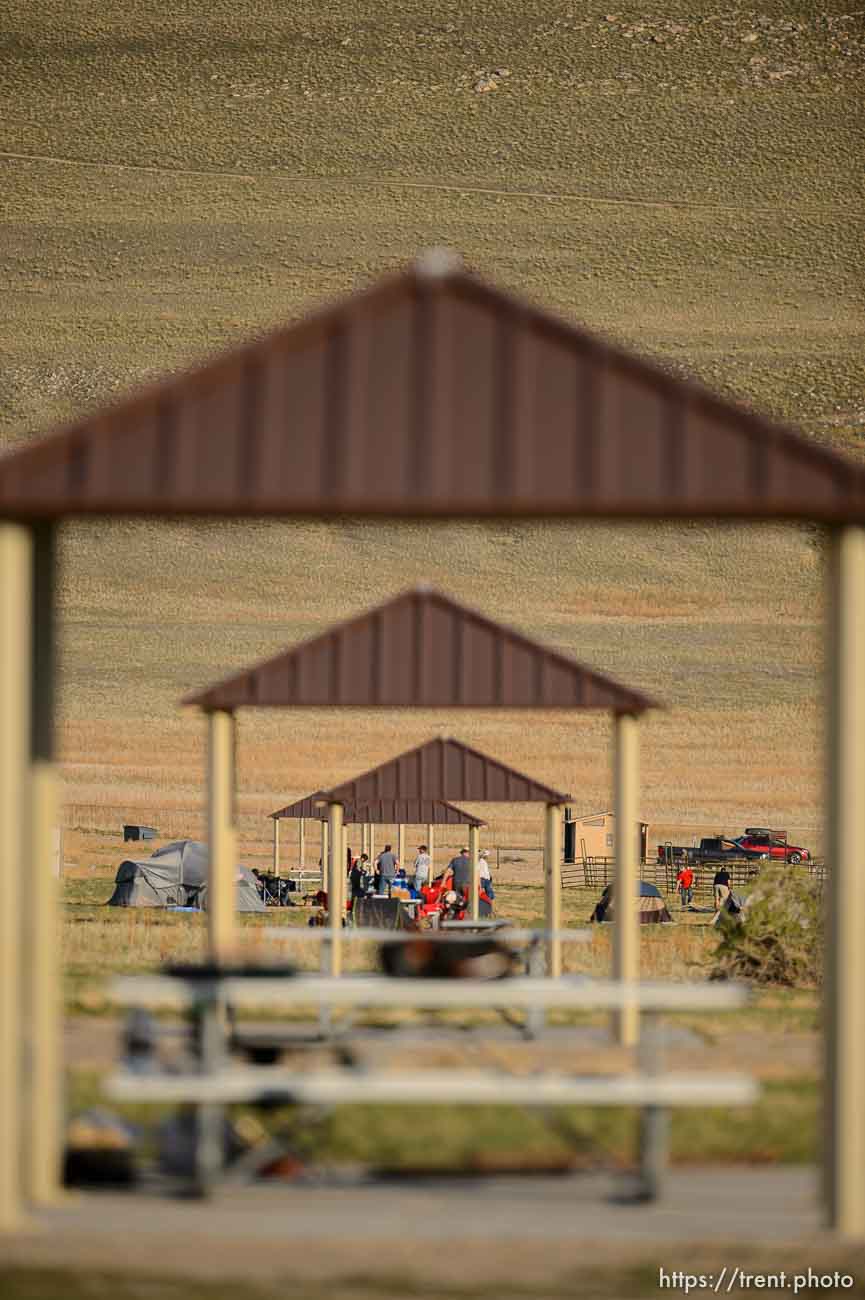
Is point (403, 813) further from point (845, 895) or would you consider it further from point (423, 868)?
point (845, 895)

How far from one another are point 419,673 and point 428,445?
6.45 meters

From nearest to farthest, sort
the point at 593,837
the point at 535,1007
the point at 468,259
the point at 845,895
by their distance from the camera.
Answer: the point at 845,895, the point at 535,1007, the point at 593,837, the point at 468,259

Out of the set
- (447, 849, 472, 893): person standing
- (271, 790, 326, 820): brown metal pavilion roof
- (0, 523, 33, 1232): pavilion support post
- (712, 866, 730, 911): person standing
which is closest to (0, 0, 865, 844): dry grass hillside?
(271, 790, 326, 820): brown metal pavilion roof

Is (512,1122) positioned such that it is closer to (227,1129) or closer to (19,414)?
(227,1129)

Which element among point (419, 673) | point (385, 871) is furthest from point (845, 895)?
point (385, 871)

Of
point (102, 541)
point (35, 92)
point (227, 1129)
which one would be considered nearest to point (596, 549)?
point (102, 541)

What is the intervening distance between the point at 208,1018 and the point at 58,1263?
120 cm

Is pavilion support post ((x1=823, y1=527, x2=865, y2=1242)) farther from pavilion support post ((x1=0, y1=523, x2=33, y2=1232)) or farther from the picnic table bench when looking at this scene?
pavilion support post ((x1=0, y1=523, x2=33, y2=1232))

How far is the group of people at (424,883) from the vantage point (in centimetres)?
2894

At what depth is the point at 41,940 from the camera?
829cm

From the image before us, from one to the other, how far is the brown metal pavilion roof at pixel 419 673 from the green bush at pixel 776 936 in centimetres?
718

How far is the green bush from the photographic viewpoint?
2094 cm

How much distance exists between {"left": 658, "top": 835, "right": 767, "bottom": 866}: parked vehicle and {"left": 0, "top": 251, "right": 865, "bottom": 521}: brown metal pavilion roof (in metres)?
36.4

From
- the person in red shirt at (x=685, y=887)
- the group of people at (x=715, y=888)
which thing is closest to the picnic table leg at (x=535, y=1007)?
the group of people at (x=715, y=888)
